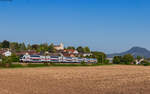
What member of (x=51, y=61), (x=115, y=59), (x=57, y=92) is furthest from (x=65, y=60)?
(x=57, y=92)

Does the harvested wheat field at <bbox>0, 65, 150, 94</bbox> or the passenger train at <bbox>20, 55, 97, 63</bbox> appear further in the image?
the passenger train at <bbox>20, 55, 97, 63</bbox>

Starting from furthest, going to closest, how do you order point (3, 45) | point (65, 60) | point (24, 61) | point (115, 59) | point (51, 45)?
point (3, 45)
point (51, 45)
point (115, 59)
point (65, 60)
point (24, 61)

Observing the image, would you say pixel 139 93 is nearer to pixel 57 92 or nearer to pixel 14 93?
pixel 57 92

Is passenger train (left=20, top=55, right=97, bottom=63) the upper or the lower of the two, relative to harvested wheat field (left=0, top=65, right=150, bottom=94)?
upper

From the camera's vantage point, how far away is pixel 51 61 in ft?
293

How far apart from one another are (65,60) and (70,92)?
76.0m

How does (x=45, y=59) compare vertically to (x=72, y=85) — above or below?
above

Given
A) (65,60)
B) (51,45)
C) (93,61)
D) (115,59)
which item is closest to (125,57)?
(115,59)

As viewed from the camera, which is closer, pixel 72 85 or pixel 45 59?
pixel 72 85

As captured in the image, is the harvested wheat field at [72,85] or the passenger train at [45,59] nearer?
the harvested wheat field at [72,85]

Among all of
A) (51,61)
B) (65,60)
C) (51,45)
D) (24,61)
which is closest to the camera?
(24,61)

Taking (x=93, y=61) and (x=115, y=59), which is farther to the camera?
(x=115, y=59)

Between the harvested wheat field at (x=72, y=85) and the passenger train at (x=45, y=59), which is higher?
the passenger train at (x=45, y=59)

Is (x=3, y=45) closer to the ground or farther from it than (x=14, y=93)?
farther from it
